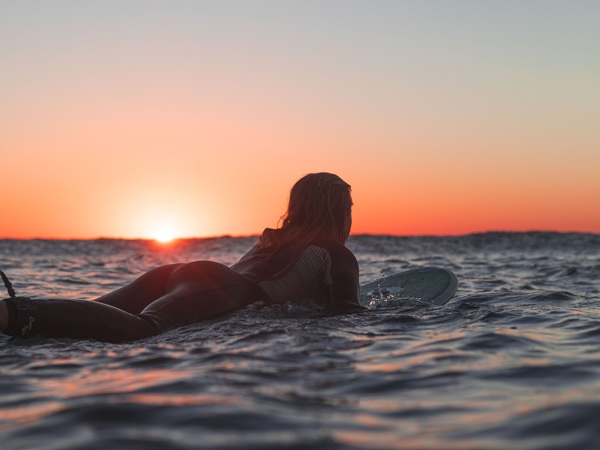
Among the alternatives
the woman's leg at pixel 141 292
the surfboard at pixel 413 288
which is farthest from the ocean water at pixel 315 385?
the surfboard at pixel 413 288

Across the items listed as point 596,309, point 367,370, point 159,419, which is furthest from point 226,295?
point 596,309

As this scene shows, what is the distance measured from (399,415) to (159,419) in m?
1.27

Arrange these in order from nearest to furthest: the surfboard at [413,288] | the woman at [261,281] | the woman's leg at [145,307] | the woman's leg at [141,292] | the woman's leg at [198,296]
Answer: the woman's leg at [145,307]
the woman at [261,281]
the woman's leg at [198,296]
the woman's leg at [141,292]
the surfboard at [413,288]

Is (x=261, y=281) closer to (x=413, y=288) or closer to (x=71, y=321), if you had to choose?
(x=71, y=321)

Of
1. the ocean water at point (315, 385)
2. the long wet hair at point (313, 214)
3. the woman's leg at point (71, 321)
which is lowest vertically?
the ocean water at point (315, 385)

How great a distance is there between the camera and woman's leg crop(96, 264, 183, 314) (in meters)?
6.48

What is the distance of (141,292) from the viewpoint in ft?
21.5

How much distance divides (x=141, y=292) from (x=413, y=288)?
4.02m

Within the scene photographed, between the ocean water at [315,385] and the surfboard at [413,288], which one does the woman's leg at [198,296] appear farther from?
the surfboard at [413,288]

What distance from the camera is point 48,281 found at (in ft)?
46.2

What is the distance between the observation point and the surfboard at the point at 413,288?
8.48 meters

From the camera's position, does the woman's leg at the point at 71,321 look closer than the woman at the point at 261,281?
Yes

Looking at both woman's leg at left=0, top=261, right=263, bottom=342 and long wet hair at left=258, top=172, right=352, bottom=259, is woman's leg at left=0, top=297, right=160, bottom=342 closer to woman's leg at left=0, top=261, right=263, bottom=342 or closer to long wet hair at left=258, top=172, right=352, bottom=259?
woman's leg at left=0, top=261, right=263, bottom=342

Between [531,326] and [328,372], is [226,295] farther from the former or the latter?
[531,326]
